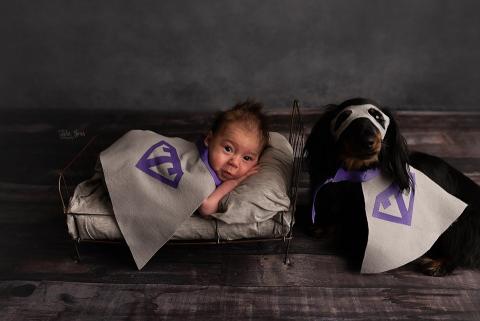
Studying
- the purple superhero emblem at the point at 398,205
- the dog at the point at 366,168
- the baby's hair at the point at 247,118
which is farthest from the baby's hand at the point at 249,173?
the purple superhero emblem at the point at 398,205

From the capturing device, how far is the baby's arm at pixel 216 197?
1.91 meters

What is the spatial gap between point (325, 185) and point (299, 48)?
1.67 meters

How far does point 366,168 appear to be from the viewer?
1893 mm

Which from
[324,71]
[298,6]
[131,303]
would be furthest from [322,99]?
[131,303]

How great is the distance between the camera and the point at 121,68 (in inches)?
136

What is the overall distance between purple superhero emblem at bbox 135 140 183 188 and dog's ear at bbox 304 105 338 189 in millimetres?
513

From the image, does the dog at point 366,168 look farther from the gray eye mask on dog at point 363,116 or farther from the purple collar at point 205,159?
the purple collar at point 205,159

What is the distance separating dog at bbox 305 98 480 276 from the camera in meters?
1.78

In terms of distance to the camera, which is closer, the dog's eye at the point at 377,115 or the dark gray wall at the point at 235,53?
the dog's eye at the point at 377,115

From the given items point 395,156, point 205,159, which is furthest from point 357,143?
point 205,159

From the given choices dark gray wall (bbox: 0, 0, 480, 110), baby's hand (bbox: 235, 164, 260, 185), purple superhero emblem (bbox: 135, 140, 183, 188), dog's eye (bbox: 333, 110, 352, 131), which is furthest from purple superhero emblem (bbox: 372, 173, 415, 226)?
dark gray wall (bbox: 0, 0, 480, 110)

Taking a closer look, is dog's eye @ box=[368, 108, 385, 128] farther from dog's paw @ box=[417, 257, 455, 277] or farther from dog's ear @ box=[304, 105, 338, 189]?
dog's paw @ box=[417, 257, 455, 277]

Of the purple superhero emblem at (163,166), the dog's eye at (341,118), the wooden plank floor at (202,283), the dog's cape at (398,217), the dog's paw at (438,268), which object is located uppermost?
the dog's eye at (341,118)

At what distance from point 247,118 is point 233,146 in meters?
0.12
